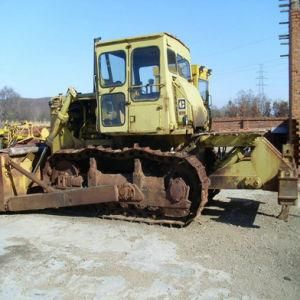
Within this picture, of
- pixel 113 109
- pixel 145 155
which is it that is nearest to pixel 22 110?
pixel 113 109

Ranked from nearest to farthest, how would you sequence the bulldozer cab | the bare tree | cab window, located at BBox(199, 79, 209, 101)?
the bulldozer cab
cab window, located at BBox(199, 79, 209, 101)
the bare tree

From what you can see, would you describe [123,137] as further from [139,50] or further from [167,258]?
[167,258]

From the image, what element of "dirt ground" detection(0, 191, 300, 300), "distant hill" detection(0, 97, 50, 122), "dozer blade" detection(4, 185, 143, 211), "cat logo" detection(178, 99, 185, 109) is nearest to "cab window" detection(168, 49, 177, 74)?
"cat logo" detection(178, 99, 185, 109)

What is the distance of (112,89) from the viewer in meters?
8.15

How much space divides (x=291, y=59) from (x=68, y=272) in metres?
11.1

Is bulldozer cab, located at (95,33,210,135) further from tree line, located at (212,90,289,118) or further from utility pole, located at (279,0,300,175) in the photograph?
tree line, located at (212,90,289,118)

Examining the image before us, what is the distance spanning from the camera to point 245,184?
300 inches

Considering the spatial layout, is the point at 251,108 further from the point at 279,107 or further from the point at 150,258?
the point at 150,258

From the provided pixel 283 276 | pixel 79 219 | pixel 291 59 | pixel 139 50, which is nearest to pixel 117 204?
pixel 79 219

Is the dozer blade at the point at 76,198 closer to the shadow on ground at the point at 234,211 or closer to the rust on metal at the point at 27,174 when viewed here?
the rust on metal at the point at 27,174

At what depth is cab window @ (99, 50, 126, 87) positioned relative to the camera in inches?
320

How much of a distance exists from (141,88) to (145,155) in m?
1.12

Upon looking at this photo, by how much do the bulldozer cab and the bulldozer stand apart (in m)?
0.02

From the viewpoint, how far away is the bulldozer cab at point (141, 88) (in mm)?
7770
